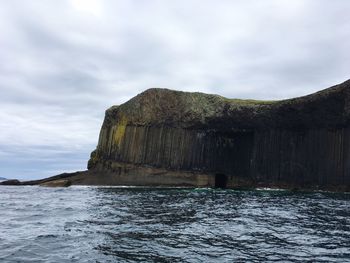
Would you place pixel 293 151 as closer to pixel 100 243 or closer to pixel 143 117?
pixel 143 117

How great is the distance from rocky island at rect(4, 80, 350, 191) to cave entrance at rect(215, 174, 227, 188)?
0.48 ft

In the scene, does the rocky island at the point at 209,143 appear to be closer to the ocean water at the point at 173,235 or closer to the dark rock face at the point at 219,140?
the dark rock face at the point at 219,140

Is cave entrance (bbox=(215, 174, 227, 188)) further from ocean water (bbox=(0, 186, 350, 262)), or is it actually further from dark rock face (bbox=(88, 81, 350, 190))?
ocean water (bbox=(0, 186, 350, 262))

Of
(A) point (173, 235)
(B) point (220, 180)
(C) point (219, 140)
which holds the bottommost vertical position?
(A) point (173, 235)

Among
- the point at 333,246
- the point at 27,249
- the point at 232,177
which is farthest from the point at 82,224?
the point at 232,177

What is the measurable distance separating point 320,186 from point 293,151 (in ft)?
19.4

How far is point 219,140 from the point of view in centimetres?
6312

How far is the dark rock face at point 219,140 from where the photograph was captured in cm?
5338

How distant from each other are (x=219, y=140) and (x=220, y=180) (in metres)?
5.90

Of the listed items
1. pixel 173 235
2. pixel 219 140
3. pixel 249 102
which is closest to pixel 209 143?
pixel 219 140

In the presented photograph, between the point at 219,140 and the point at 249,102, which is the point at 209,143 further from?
the point at 249,102

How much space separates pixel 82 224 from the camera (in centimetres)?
2016

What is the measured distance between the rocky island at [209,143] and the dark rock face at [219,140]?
0.12 m

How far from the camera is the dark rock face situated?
2101 inches
